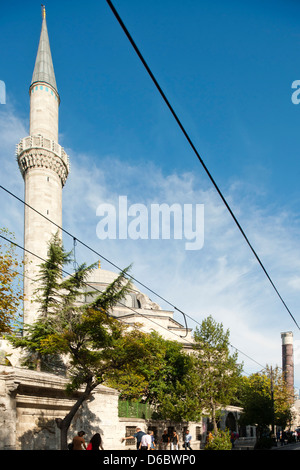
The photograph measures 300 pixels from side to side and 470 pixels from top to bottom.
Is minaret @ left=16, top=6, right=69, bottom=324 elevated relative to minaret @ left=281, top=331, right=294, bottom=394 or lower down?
elevated

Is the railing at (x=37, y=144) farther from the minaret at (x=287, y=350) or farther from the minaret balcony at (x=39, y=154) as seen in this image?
the minaret at (x=287, y=350)

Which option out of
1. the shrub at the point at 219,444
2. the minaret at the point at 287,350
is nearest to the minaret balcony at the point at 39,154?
the shrub at the point at 219,444

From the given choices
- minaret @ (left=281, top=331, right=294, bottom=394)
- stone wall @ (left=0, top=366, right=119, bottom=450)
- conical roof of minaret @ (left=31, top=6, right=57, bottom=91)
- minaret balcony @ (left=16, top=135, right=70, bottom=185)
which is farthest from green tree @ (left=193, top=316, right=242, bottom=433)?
minaret @ (left=281, top=331, right=294, bottom=394)

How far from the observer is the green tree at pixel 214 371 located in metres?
25.7

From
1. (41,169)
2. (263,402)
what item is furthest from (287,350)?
(41,169)

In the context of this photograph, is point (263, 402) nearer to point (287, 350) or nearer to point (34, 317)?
point (34, 317)

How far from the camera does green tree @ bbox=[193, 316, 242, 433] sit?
2569 centimetres

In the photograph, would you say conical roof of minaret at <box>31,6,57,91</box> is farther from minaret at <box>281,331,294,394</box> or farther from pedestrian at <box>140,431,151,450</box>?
minaret at <box>281,331,294,394</box>

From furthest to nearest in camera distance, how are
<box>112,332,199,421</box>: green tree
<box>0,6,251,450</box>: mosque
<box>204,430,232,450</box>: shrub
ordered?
<box>112,332,199,421</box>: green tree, <box>204,430,232,450</box>: shrub, <box>0,6,251,450</box>: mosque

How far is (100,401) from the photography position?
16.3 metres

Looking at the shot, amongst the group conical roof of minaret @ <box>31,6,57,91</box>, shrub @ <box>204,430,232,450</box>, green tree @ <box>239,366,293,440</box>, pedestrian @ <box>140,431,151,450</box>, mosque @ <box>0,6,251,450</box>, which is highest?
conical roof of minaret @ <box>31,6,57,91</box>
